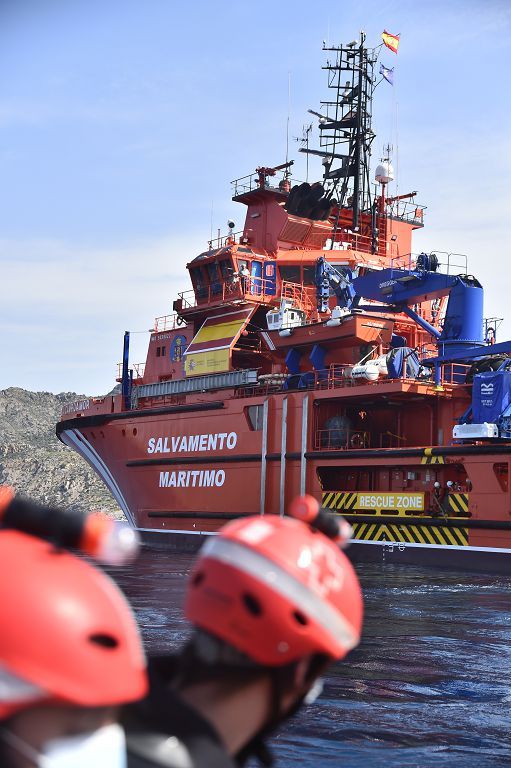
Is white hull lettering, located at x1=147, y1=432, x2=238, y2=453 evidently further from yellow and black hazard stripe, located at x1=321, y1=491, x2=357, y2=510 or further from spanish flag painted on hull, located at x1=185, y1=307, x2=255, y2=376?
yellow and black hazard stripe, located at x1=321, y1=491, x2=357, y2=510

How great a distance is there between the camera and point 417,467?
60.3 feet

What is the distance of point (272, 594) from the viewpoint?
2.12 meters

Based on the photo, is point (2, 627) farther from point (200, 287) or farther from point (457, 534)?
point (200, 287)

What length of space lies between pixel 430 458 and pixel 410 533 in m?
1.41

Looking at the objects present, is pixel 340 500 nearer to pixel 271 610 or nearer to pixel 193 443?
pixel 193 443

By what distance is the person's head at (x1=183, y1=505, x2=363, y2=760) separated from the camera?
2143 millimetres

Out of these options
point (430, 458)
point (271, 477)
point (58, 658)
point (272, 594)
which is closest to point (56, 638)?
point (58, 658)

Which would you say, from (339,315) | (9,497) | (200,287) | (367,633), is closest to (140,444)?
(200,287)

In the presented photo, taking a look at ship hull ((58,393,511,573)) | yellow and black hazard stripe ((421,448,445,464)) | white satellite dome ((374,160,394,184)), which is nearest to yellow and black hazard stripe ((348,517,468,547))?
ship hull ((58,393,511,573))

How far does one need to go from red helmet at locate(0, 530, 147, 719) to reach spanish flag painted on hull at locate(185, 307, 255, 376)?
811 inches

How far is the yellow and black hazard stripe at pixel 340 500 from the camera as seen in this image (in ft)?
61.9

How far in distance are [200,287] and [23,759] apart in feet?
77.3

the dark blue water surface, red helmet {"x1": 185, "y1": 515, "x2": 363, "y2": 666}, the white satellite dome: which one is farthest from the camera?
the white satellite dome

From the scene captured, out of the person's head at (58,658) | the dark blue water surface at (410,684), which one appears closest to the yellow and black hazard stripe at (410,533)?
the dark blue water surface at (410,684)
